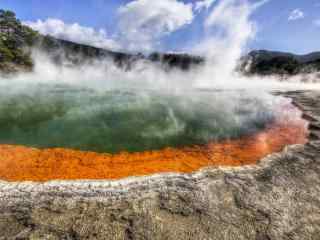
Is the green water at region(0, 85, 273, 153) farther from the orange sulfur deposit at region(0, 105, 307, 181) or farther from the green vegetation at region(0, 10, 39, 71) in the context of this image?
the green vegetation at region(0, 10, 39, 71)

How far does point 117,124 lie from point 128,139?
2179mm

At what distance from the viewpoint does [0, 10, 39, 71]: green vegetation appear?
26.5 m

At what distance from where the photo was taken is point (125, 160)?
622 centimetres

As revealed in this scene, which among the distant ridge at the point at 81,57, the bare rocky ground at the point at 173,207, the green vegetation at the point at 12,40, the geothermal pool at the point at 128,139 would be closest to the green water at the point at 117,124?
the geothermal pool at the point at 128,139

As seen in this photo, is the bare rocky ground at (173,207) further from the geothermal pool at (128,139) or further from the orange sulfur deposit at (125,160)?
the geothermal pool at (128,139)

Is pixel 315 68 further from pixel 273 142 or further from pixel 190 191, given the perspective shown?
pixel 190 191

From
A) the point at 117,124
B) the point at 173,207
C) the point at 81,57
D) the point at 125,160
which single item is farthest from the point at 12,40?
the point at 81,57

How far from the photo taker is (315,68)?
39.5m

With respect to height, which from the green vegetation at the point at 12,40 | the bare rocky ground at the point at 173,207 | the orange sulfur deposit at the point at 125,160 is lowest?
the orange sulfur deposit at the point at 125,160

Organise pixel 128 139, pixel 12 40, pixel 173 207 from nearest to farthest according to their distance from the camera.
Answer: pixel 173 207, pixel 128 139, pixel 12 40

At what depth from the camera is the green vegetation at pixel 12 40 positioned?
26.5 metres

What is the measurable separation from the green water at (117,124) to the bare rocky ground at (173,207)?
117 inches

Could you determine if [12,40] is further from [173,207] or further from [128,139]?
[173,207]

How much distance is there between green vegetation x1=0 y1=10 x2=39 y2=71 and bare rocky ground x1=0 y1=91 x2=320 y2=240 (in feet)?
97.8
